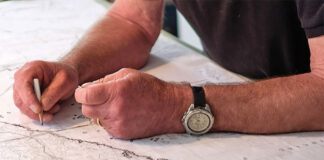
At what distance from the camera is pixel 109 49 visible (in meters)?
1.33

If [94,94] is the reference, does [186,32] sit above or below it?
below

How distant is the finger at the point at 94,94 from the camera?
2.90 feet

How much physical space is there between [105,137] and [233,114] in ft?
1.06

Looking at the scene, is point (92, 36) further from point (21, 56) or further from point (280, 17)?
point (280, 17)

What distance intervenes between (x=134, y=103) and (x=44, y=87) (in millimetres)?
294

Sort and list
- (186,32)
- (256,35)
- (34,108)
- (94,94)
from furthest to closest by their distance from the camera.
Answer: (186,32) < (256,35) < (34,108) < (94,94)

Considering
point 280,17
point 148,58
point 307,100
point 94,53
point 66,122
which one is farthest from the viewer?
point 148,58

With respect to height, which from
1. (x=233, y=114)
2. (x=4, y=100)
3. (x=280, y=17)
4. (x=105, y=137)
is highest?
(x=280, y=17)

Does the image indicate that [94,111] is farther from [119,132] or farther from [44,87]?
[44,87]

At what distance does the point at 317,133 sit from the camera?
977 mm

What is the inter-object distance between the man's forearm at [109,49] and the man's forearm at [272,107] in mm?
429

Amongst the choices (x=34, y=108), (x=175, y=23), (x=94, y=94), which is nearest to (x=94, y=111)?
(x=94, y=94)

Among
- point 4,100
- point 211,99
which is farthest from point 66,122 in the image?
point 211,99

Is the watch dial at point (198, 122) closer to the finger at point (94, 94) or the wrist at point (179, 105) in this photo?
the wrist at point (179, 105)
